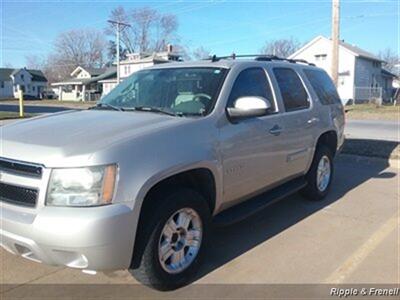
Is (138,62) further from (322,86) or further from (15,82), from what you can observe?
(322,86)

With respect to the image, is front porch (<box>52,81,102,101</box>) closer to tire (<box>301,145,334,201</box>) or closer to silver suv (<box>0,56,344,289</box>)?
tire (<box>301,145,334,201</box>)

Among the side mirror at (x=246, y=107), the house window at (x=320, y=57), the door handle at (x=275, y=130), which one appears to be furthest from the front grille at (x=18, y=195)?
the house window at (x=320, y=57)

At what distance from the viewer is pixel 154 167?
10.7ft

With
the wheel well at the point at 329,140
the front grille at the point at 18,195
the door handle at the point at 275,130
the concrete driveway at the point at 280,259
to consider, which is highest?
the door handle at the point at 275,130

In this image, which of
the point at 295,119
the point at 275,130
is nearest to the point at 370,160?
the point at 295,119

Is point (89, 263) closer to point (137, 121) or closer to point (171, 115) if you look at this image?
point (137, 121)

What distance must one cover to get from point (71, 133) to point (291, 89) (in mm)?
3017

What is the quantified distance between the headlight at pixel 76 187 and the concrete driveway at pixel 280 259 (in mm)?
957

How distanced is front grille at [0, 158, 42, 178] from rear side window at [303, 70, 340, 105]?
407 centimetres

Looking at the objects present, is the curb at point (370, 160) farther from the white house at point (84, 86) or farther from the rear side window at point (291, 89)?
the white house at point (84, 86)

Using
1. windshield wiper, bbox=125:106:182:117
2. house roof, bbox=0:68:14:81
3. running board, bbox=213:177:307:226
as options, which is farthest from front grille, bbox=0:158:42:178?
house roof, bbox=0:68:14:81

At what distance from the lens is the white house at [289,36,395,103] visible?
46344mm

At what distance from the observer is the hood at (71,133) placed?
308cm

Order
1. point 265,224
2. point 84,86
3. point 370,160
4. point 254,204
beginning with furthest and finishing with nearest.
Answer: point 84,86, point 370,160, point 265,224, point 254,204
